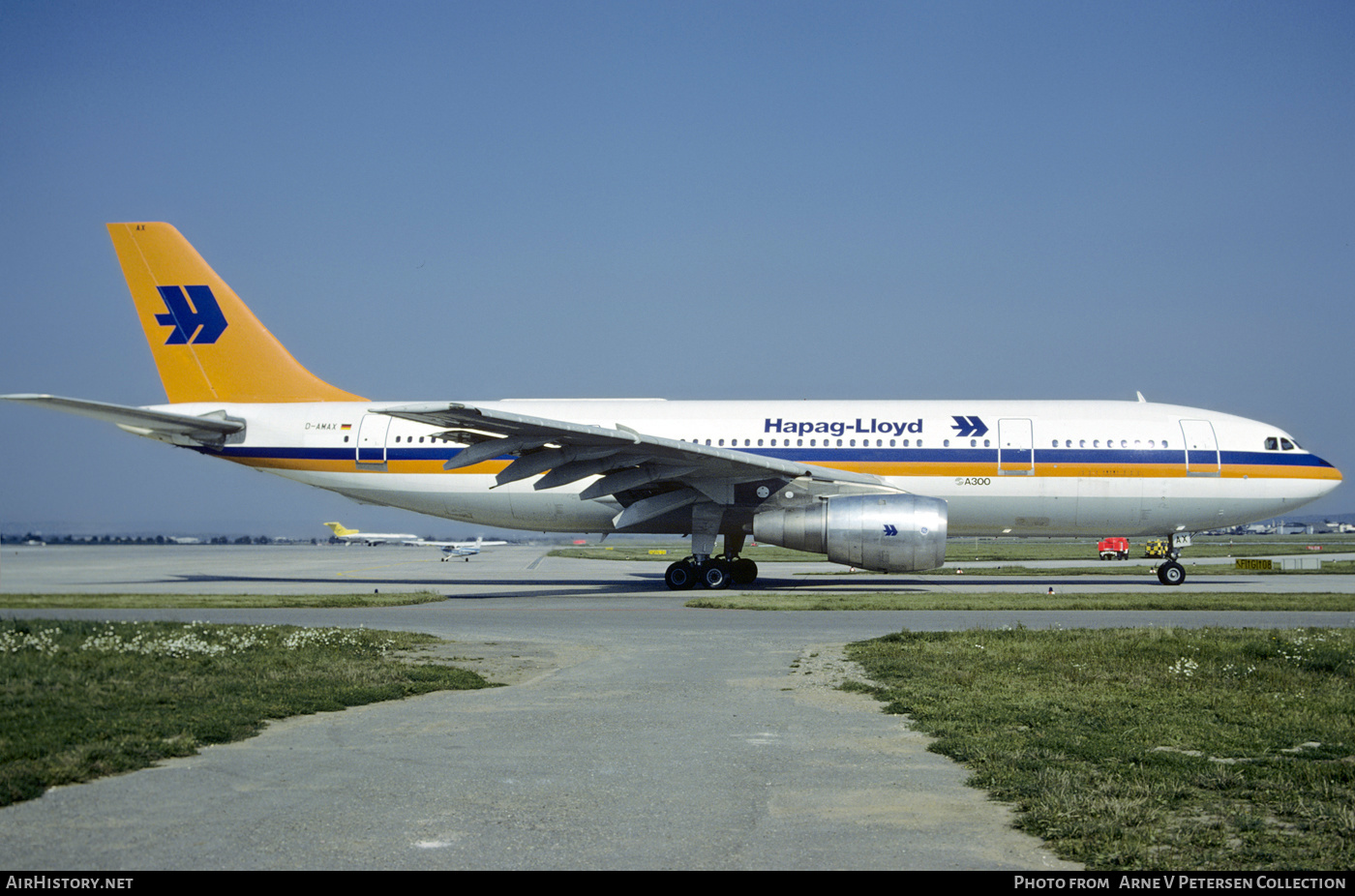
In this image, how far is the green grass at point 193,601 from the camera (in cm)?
1806

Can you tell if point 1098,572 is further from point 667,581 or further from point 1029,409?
point 667,581

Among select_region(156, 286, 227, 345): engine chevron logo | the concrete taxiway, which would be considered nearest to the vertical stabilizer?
select_region(156, 286, 227, 345): engine chevron logo

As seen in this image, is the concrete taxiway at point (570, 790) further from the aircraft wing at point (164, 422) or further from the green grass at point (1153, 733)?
the aircraft wing at point (164, 422)

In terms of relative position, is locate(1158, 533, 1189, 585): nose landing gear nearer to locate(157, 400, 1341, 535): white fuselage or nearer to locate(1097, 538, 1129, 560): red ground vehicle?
locate(157, 400, 1341, 535): white fuselage

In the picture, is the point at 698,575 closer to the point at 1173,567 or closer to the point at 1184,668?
the point at 1173,567

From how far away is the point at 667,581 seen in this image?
2295 centimetres

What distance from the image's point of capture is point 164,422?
23.8 metres

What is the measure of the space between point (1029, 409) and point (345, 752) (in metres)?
20.4

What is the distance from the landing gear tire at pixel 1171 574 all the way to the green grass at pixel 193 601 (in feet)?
55.1

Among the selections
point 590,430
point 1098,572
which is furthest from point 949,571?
point 590,430

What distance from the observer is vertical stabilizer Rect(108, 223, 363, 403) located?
25.5 m

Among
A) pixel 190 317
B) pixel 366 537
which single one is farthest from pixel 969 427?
pixel 366 537

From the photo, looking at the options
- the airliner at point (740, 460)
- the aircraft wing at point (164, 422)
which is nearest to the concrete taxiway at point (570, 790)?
the airliner at point (740, 460)

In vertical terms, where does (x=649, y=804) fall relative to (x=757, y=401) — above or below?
below
